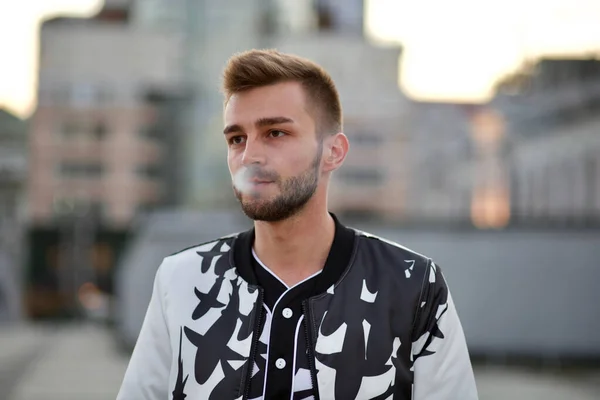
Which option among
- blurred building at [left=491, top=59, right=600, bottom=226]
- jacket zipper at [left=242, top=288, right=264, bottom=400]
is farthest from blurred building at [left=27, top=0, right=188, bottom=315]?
jacket zipper at [left=242, top=288, right=264, bottom=400]

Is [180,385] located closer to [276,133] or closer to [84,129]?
[276,133]

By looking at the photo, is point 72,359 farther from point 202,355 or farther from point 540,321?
point 202,355

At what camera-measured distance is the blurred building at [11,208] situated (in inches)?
1201

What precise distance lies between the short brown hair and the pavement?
11.2m

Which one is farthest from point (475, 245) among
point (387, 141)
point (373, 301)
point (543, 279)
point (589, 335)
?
point (387, 141)

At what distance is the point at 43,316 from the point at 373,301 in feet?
117

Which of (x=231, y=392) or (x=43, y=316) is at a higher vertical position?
(x=231, y=392)

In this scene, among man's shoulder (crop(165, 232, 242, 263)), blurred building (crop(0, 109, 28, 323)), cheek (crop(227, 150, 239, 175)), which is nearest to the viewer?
cheek (crop(227, 150, 239, 175))

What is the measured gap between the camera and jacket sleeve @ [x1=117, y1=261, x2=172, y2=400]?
2010mm

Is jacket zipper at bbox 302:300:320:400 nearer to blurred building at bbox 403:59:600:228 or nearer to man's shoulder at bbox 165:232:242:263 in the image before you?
man's shoulder at bbox 165:232:242:263

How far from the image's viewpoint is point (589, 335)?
661 inches

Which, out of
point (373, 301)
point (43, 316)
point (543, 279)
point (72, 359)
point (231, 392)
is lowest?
point (43, 316)

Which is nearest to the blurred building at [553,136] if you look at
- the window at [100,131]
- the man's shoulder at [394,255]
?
the window at [100,131]

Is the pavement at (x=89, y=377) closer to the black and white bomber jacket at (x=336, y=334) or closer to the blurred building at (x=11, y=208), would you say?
the blurred building at (x=11, y=208)
